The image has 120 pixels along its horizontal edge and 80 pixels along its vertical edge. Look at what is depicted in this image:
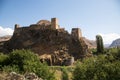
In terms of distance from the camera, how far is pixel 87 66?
28.1 m

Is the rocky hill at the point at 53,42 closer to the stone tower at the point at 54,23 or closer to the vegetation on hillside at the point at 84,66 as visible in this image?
the stone tower at the point at 54,23

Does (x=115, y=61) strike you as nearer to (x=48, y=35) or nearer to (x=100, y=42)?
(x=100, y=42)

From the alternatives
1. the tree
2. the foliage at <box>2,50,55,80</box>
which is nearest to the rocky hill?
the tree

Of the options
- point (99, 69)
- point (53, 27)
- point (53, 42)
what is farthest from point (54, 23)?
point (99, 69)

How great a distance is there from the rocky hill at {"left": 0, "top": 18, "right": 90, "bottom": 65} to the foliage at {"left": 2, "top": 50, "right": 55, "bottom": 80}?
25.8 metres

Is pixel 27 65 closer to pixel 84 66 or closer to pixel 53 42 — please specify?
pixel 84 66

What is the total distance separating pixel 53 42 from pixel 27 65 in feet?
113

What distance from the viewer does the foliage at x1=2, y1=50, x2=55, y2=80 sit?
31.2m

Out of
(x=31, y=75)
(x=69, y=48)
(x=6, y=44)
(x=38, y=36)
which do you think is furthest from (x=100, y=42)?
(x=31, y=75)

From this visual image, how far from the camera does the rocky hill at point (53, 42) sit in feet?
206

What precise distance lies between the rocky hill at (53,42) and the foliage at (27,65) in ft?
84.7

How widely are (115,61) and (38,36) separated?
43318 millimetres

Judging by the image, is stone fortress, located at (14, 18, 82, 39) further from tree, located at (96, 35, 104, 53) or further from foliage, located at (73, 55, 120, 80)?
foliage, located at (73, 55, 120, 80)

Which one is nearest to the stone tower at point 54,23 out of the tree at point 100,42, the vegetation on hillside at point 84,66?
the tree at point 100,42
